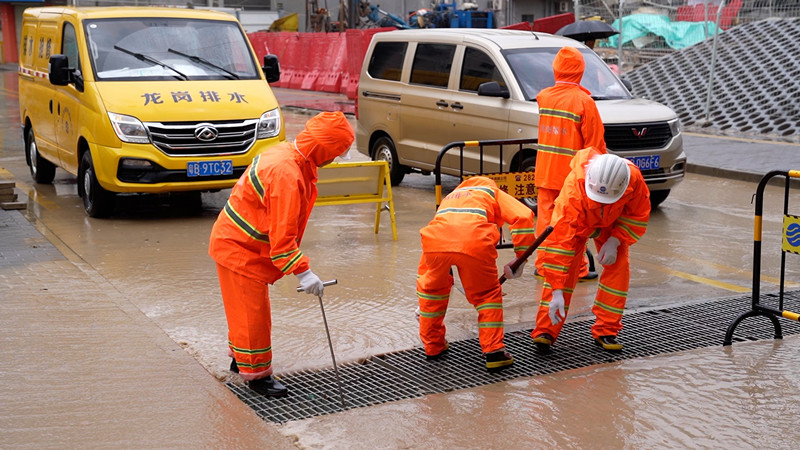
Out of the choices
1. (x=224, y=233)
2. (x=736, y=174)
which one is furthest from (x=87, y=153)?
(x=736, y=174)

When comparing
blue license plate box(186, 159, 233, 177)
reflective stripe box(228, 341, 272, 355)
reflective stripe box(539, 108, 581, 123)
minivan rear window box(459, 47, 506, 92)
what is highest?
minivan rear window box(459, 47, 506, 92)

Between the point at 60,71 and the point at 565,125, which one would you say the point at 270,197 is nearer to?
the point at 565,125

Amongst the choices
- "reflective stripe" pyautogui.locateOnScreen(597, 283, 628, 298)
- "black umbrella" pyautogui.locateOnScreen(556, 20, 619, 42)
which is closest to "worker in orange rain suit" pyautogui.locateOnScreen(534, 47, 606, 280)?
"reflective stripe" pyautogui.locateOnScreen(597, 283, 628, 298)

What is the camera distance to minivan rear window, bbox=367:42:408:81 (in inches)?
A: 477

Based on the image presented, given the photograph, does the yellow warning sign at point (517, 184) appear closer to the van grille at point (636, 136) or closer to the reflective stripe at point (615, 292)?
the reflective stripe at point (615, 292)

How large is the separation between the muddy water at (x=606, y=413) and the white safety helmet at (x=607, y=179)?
1.03 m

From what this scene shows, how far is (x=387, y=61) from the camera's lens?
12.4 metres

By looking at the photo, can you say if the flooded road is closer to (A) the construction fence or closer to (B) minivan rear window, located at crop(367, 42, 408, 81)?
(B) minivan rear window, located at crop(367, 42, 408, 81)

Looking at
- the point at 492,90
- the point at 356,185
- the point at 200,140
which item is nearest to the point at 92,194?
the point at 200,140

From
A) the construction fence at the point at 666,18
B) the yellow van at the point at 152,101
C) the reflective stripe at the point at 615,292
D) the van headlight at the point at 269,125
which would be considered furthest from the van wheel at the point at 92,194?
the construction fence at the point at 666,18

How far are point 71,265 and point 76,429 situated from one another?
3.56 m

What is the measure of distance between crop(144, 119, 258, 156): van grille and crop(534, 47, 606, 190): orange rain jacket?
3.77m

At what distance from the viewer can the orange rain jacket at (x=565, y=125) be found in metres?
7.21

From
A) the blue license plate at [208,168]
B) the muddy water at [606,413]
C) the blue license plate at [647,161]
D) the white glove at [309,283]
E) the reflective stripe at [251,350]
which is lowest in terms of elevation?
the muddy water at [606,413]
